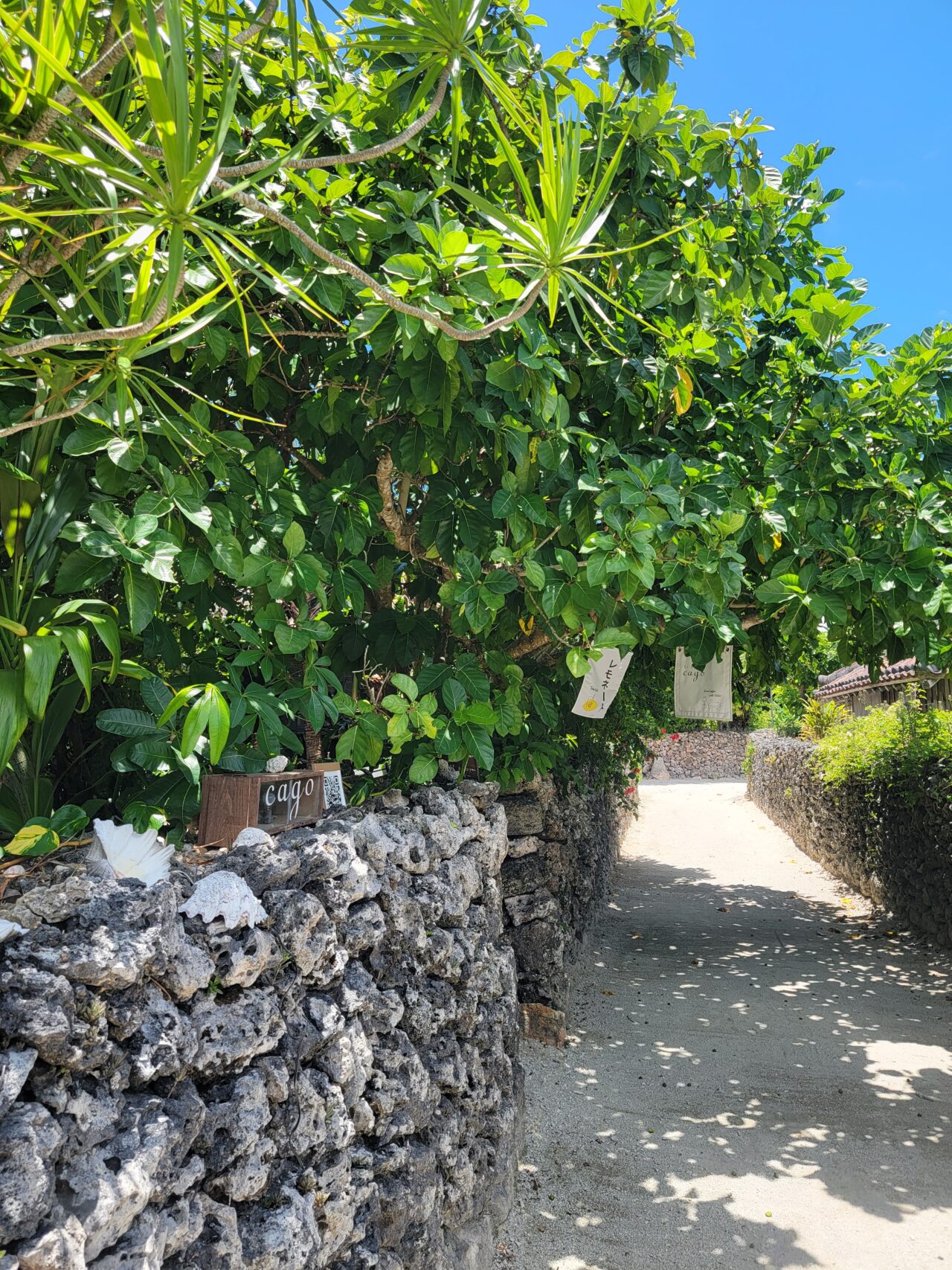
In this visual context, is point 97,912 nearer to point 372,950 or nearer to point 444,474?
point 372,950

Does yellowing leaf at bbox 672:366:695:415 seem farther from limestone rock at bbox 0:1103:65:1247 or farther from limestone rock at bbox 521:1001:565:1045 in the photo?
limestone rock at bbox 521:1001:565:1045

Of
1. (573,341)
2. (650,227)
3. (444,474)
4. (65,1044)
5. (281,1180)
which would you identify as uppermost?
(650,227)

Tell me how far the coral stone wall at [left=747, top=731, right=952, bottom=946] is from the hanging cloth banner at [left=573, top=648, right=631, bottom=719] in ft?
14.9

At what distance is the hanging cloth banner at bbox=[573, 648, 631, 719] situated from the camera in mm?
4605

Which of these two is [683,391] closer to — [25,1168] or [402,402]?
[402,402]

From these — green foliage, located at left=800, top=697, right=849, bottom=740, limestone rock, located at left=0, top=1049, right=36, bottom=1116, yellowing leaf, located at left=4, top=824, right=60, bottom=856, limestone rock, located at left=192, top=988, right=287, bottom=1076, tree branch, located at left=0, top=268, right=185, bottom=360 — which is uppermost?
tree branch, located at left=0, top=268, right=185, bottom=360

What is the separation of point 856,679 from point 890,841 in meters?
8.94

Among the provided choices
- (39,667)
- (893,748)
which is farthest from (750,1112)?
(893,748)

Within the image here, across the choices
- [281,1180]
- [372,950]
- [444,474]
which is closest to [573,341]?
[444,474]

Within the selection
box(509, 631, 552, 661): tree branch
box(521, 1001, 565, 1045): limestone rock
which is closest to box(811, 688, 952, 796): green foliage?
box(521, 1001, 565, 1045): limestone rock

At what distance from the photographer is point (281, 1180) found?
1960 mm

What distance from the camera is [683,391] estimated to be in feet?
11.5

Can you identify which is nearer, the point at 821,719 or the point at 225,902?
the point at 225,902

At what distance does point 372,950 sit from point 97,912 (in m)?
1.14
